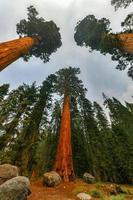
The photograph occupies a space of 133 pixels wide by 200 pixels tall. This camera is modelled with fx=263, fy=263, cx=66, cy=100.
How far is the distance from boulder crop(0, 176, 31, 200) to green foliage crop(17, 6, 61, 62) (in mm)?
17336

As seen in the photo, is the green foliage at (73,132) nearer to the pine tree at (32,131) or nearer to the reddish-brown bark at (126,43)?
the pine tree at (32,131)

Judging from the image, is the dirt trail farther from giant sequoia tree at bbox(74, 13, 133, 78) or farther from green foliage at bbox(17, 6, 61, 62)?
green foliage at bbox(17, 6, 61, 62)

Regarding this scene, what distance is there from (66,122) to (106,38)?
1153 centimetres

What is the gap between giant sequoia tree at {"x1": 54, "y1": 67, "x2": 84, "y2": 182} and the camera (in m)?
23.1

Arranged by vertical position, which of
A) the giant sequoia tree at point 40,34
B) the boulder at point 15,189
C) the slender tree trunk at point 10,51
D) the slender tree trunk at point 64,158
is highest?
the giant sequoia tree at point 40,34

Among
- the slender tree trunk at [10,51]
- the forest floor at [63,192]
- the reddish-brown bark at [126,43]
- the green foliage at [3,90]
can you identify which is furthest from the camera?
the green foliage at [3,90]

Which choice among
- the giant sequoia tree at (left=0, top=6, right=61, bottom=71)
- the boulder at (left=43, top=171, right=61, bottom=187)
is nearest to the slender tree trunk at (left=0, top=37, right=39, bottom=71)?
the giant sequoia tree at (left=0, top=6, right=61, bottom=71)

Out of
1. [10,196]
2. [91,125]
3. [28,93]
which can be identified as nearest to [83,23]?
[28,93]

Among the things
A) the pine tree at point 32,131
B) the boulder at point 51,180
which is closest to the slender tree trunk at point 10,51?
the boulder at point 51,180

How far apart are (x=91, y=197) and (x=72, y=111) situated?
2002 centimetres

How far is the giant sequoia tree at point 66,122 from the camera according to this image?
75.8 ft

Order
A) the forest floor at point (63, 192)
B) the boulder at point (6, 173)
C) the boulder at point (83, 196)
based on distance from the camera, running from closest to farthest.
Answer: the boulder at point (83, 196)
the forest floor at point (63, 192)
the boulder at point (6, 173)

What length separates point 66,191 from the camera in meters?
18.9

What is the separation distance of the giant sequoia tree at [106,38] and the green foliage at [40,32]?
2750 mm
